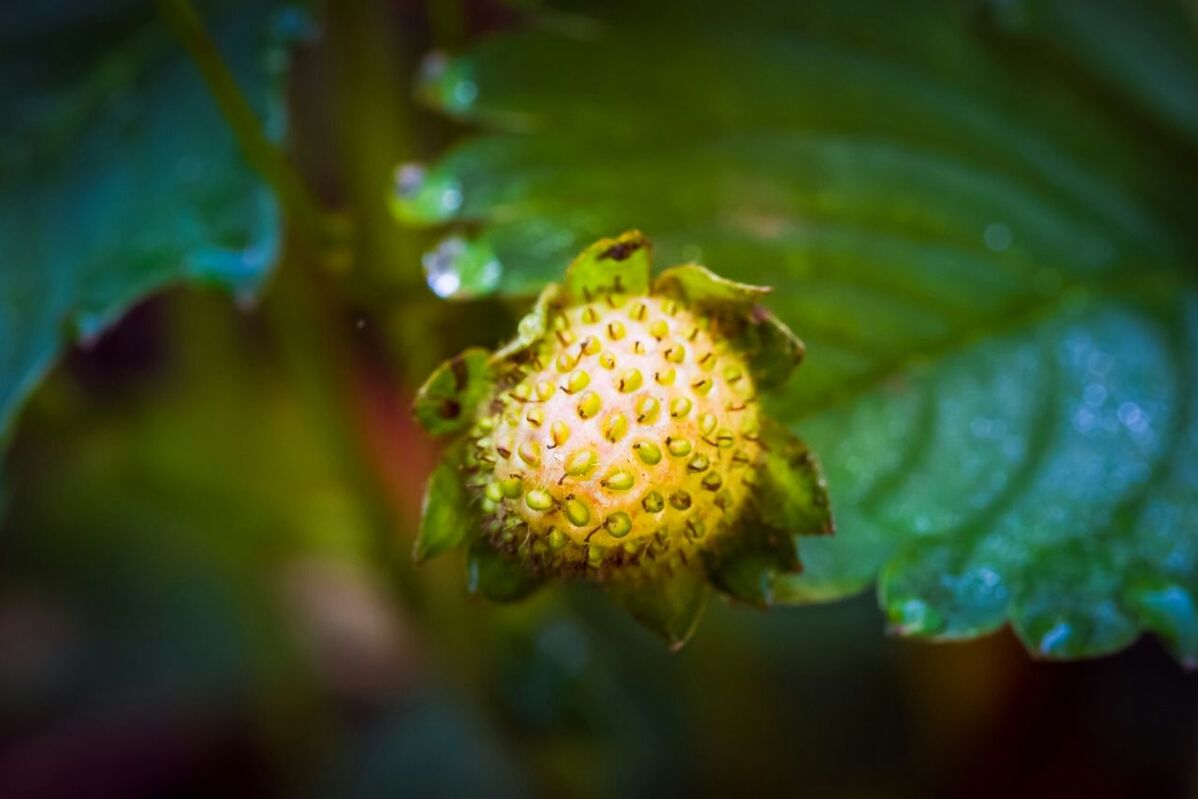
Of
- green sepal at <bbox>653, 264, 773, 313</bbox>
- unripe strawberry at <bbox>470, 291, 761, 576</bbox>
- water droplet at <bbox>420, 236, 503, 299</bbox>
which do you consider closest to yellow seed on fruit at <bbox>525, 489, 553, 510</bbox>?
unripe strawberry at <bbox>470, 291, 761, 576</bbox>

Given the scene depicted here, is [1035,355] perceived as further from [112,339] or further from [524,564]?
[112,339]

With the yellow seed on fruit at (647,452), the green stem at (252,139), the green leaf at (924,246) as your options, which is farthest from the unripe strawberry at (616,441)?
the green stem at (252,139)

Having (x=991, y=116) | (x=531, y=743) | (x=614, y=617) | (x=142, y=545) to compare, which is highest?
(x=991, y=116)

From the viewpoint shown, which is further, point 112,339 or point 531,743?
point 112,339

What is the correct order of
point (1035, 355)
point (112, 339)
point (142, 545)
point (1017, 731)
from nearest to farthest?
point (1035, 355)
point (1017, 731)
point (142, 545)
point (112, 339)

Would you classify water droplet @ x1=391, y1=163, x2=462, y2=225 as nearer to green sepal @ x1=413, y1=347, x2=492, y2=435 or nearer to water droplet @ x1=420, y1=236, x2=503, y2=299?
water droplet @ x1=420, y1=236, x2=503, y2=299

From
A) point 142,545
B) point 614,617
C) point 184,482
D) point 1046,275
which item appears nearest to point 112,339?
point 142,545
